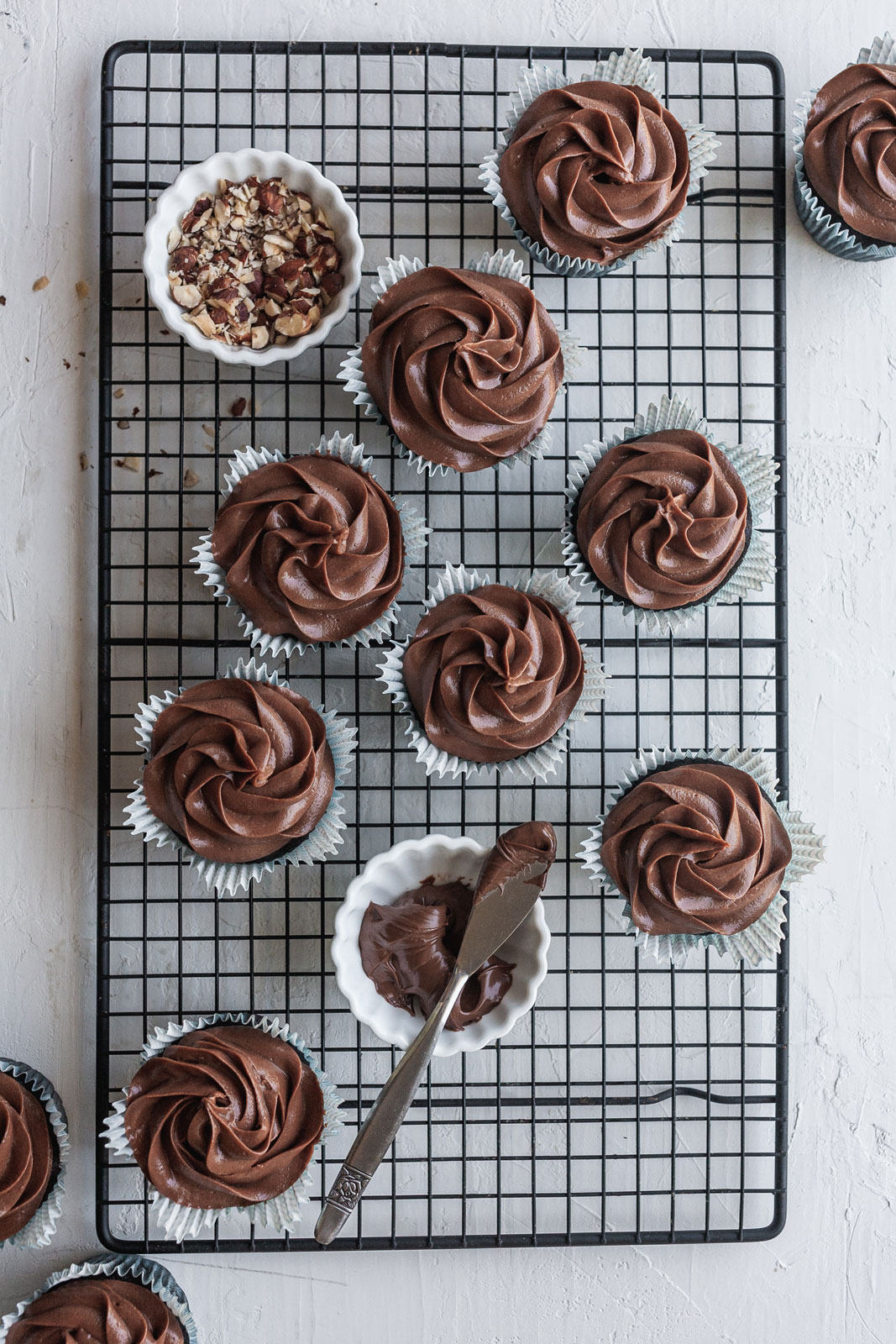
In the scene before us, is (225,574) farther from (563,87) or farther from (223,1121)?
(563,87)

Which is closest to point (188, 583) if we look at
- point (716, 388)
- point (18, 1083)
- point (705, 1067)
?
point (18, 1083)

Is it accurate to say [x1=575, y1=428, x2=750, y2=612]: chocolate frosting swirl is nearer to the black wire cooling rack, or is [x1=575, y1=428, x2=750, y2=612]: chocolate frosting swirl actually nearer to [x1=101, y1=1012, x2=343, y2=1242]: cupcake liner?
the black wire cooling rack

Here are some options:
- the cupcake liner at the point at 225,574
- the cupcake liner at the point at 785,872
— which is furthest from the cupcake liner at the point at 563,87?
the cupcake liner at the point at 785,872

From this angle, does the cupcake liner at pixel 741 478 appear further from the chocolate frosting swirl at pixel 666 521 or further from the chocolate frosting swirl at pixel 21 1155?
the chocolate frosting swirl at pixel 21 1155

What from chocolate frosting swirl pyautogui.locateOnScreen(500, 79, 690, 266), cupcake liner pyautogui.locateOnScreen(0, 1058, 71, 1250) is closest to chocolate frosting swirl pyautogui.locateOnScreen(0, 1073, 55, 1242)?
cupcake liner pyautogui.locateOnScreen(0, 1058, 71, 1250)

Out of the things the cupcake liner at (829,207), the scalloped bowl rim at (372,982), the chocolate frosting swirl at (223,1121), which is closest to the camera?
the chocolate frosting swirl at (223,1121)

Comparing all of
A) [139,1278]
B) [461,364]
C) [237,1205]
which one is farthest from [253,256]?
[139,1278]
